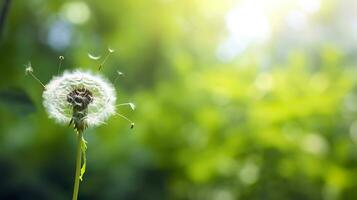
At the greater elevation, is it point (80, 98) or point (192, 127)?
point (192, 127)

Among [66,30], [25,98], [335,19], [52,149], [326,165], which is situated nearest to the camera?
[25,98]

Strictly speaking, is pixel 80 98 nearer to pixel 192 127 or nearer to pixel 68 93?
pixel 68 93

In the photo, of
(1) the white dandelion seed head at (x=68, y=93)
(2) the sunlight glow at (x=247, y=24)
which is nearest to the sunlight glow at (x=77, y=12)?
(2) the sunlight glow at (x=247, y=24)

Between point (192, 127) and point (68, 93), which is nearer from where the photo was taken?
point (68, 93)

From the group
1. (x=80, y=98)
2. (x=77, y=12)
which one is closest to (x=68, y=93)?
(x=80, y=98)

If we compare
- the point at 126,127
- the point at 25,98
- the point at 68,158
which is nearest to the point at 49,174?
the point at 68,158

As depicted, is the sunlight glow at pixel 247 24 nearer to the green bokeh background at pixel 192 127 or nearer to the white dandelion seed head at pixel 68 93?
the green bokeh background at pixel 192 127

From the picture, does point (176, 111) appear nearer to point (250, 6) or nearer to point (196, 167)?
point (196, 167)
